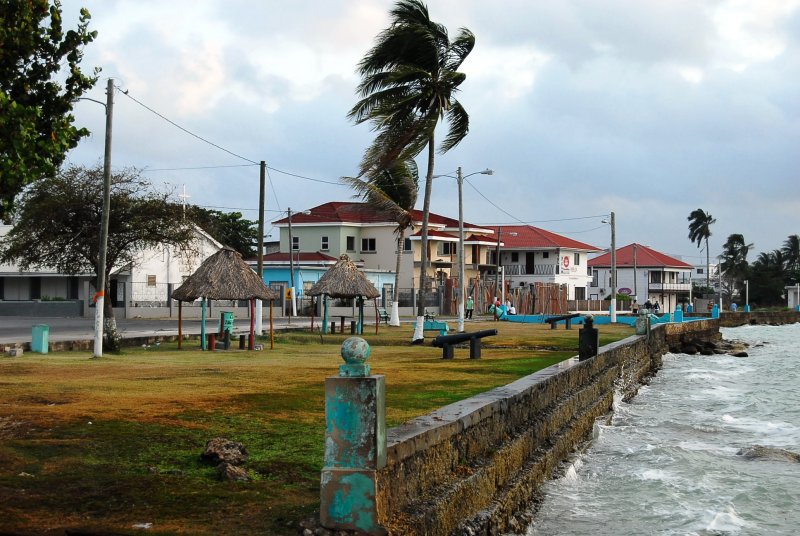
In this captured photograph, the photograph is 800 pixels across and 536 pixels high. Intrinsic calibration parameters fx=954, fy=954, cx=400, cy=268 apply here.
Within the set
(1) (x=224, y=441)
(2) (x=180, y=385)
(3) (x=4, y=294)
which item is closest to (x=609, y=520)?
(1) (x=224, y=441)

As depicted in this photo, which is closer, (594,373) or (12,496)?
(12,496)

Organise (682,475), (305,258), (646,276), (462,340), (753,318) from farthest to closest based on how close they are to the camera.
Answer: (646,276) → (753,318) → (305,258) → (462,340) → (682,475)

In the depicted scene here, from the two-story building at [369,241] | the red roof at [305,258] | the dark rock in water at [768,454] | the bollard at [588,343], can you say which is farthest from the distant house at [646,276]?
the dark rock in water at [768,454]

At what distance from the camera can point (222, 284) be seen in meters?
24.7

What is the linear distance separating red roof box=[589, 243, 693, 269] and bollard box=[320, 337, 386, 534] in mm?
92163

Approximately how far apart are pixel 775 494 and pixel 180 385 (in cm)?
788

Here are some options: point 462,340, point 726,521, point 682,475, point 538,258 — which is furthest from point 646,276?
point 726,521

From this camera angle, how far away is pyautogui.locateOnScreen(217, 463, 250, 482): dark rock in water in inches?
277

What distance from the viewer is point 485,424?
923cm

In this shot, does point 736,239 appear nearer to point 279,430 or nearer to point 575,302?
point 575,302

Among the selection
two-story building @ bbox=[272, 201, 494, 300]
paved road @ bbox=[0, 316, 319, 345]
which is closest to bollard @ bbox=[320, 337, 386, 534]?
paved road @ bbox=[0, 316, 319, 345]

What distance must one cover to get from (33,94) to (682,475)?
33.2 ft

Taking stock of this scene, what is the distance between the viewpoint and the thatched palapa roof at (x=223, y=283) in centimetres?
2434

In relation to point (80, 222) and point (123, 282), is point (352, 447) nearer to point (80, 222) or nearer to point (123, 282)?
point (80, 222)
